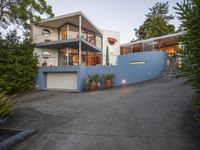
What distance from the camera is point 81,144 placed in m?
6.20

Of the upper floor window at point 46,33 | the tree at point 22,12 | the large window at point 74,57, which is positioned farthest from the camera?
the large window at point 74,57

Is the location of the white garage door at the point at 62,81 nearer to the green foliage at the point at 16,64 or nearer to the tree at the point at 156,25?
the green foliage at the point at 16,64

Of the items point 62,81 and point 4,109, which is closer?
point 4,109

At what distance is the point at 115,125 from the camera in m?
7.79

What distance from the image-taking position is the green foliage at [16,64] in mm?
17823

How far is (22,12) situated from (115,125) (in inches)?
680

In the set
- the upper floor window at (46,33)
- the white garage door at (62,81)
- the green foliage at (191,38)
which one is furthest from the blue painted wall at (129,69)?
the green foliage at (191,38)

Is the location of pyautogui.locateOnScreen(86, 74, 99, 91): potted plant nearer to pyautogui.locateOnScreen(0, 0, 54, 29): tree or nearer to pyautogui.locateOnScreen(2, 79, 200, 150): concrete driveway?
pyautogui.locateOnScreen(2, 79, 200, 150): concrete driveway

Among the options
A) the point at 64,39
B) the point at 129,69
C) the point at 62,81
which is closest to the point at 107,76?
the point at 129,69

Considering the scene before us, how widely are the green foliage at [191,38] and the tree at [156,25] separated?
3665 centimetres

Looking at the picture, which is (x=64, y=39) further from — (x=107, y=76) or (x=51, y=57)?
(x=107, y=76)

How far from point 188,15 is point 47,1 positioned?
21331 millimetres

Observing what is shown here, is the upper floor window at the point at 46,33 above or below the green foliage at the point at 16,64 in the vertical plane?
above

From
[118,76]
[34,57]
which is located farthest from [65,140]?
[34,57]
